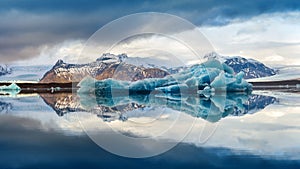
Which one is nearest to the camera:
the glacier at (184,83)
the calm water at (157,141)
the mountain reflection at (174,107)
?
the calm water at (157,141)

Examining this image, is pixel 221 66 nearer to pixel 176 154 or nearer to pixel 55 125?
pixel 55 125

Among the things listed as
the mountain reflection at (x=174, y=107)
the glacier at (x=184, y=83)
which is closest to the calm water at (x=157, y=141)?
the mountain reflection at (x=174, y=107)

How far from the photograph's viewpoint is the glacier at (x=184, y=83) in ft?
54.7

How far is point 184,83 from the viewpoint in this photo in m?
16.9

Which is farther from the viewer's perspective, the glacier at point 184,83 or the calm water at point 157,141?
the glacier at point 184,83

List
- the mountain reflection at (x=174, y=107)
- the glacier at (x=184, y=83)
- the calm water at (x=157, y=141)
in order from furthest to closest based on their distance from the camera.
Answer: the glacier at (x=184, y=83) → the mountain reflection at (x=174, y=107) → the calm water at (x=157, y=141)

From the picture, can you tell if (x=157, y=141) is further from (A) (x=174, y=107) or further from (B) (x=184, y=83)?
(B) (x=184, y=83)

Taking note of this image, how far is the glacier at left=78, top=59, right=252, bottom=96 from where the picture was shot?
1667 cm

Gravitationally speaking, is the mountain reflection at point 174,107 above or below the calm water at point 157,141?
above

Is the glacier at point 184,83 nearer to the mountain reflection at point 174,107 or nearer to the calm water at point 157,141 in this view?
the mountain reflection at point 174,107

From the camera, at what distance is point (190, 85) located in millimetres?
16922

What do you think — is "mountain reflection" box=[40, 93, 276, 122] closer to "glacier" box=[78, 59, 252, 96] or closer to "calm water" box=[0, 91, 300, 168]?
"calm water" box=[0, 91, 300, 168]

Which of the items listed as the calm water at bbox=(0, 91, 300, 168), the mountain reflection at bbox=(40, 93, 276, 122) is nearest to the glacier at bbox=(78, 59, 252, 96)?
the mountain reflection at bbox=(40, 93, 276, 122)

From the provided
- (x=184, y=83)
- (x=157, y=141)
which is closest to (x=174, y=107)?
(x=157, y=141)
